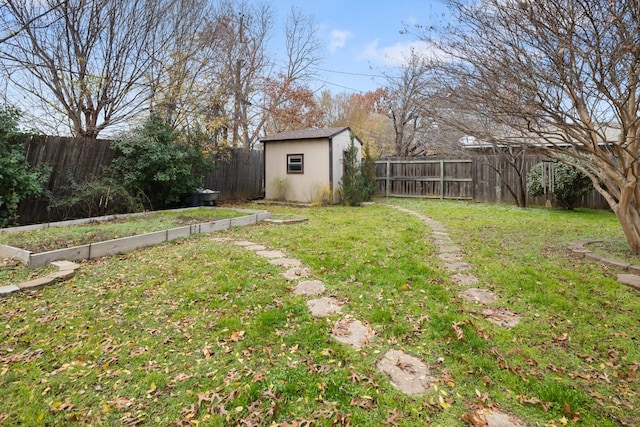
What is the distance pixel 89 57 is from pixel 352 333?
359 inches

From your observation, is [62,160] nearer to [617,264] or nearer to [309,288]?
[309,288]

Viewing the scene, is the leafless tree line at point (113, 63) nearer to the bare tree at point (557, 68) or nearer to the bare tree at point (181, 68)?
the bare tree at point (181, 68)

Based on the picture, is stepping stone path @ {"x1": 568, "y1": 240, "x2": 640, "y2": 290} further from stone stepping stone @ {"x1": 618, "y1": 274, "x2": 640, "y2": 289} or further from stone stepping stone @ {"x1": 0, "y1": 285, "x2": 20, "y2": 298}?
stone stepping stone @ {"x1": 0, "y1": 285, "x2": 20, "y2": 298}

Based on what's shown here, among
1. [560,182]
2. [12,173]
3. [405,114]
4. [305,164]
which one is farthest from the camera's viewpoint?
[405,114]

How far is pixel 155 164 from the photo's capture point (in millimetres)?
8188

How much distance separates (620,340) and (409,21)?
4167mm

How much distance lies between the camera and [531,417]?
178cm

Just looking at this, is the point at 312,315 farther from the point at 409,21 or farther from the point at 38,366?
the point at 409,21

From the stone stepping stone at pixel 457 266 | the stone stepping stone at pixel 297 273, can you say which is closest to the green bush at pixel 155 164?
the stone stepping stone at pixel 297 273

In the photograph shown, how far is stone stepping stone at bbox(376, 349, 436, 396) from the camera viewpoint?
6.61 ft

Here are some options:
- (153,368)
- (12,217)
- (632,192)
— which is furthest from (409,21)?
(12,217)

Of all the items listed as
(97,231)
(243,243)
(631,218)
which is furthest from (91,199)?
(631,218)

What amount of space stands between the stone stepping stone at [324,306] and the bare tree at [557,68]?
3.03 metres

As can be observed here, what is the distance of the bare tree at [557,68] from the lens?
10.8ft
